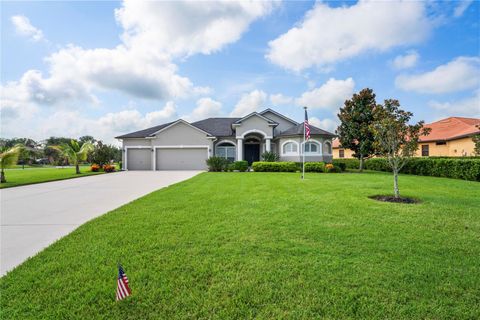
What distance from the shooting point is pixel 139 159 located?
24453mm

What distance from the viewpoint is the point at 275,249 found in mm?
3793

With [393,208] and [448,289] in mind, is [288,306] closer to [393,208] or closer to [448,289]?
[448,289]

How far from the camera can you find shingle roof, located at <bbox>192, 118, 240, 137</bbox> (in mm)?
25422

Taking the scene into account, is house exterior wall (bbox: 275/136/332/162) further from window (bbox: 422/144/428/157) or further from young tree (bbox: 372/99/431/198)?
young tree (bbox: 372/99/431/198)

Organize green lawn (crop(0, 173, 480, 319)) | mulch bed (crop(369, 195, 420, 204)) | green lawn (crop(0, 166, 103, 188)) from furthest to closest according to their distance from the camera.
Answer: green lawn (crop(0, 166, 103, 188)) < mulch bed (crop(369, 195, 420, 204)) < green lawn (crop(0, 173, 480, 319))

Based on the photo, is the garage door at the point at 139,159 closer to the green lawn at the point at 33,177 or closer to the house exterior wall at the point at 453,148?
the green lawn at the point at 33,177

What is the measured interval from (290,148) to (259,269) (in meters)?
20.7

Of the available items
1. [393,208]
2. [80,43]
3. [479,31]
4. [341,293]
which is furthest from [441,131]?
[80,43]

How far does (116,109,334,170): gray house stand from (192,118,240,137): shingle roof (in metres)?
0.34

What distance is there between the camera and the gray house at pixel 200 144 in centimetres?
2306

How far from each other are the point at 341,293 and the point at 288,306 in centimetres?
69

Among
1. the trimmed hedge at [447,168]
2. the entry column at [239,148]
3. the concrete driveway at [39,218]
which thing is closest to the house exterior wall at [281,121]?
the entry column at [239,148]

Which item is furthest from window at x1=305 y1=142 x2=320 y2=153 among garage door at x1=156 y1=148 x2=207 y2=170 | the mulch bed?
the mulch bed

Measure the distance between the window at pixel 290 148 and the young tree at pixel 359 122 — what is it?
4.43 m
